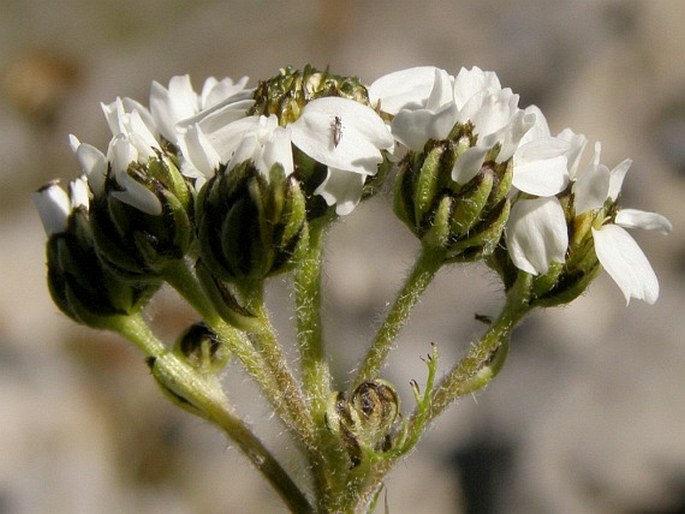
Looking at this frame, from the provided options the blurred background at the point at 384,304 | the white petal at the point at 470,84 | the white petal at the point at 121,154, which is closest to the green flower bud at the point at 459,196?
the white petal at the point at 470,84

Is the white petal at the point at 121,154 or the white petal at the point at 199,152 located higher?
the white petal at the point at 121,154

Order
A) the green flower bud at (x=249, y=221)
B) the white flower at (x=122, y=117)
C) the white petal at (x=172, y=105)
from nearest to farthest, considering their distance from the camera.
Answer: the green flower bud at (x=249, y=221) → the white flower at (x=122, y=117) → the white petal at (x=172, y=105)

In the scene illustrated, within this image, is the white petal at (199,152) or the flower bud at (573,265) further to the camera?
the flower bud at (573,265)

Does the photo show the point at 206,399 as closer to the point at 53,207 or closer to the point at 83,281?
the point at 83,281

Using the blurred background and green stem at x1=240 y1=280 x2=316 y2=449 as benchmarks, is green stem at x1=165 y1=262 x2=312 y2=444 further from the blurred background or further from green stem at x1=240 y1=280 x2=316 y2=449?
the blurred background

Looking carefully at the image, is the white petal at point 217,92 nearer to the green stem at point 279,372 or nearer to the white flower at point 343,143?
the white flower at point 343,143

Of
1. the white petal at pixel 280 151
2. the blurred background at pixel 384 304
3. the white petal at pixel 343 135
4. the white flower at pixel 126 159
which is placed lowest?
the blurred background at pixel 384 304

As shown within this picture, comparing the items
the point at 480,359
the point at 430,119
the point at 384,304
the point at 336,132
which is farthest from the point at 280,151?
the point at 384,304
